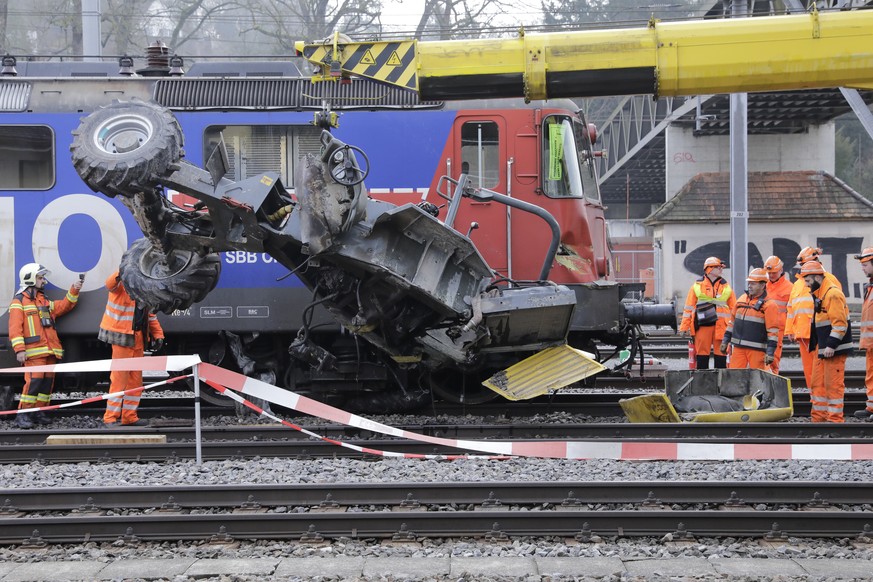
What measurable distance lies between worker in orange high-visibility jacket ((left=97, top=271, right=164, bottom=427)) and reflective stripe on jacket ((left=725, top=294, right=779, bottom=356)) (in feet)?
→ 20.6

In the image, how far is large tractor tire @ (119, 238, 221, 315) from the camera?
8.30 meters

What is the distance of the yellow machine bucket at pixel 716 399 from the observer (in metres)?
8.80

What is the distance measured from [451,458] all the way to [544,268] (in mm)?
2299

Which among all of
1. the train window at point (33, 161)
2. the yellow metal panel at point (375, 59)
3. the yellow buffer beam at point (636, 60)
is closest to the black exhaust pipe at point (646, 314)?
the yellow buffer beam at point (636, 60)

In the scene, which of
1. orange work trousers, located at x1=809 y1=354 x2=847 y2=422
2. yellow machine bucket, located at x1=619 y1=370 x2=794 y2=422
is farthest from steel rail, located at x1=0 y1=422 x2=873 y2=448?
orange work trousers, located at x1=809 y1=354 x2=847 y2=422

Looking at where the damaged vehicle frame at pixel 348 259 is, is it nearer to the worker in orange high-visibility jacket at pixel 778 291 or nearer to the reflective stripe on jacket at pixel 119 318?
the reflective stripe on jacket at pixel 119 318

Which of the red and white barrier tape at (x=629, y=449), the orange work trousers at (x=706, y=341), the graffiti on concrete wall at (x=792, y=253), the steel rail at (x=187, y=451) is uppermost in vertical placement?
the graffiti on concrete wall at (x=792, y=253)

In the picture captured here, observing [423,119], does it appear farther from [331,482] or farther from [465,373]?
[331,482]

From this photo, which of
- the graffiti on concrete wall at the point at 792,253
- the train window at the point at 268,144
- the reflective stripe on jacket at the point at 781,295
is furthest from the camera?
the graffiti on concrete wall at the point at 792,253

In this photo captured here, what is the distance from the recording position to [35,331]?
9188 mm

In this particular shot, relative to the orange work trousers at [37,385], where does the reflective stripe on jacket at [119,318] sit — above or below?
above

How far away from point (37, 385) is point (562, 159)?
5693 millimetres

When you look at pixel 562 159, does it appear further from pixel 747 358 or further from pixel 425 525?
pixel 425 525

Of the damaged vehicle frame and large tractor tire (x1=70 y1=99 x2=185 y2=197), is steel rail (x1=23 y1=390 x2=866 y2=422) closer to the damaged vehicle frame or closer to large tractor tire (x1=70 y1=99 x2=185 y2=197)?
the damaged vehicle frame
